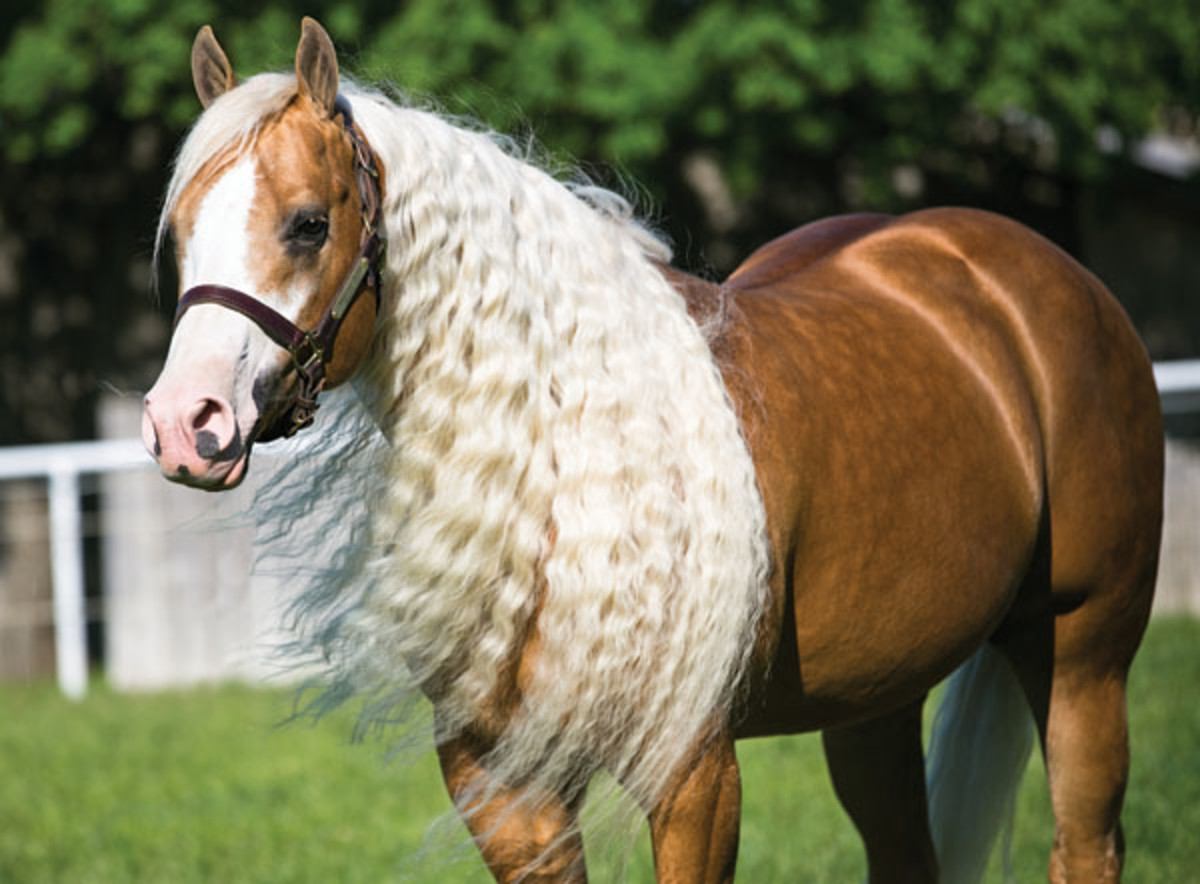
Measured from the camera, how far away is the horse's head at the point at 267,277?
2057mm

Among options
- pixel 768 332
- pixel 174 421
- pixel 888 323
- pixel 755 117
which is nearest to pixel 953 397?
pixel 888 323

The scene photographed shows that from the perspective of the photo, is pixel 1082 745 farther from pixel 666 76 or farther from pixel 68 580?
pixel 68 580

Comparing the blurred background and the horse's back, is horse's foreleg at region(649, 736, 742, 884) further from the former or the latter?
the blurred background

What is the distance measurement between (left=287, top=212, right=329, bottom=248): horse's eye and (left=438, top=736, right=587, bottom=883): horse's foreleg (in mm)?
840

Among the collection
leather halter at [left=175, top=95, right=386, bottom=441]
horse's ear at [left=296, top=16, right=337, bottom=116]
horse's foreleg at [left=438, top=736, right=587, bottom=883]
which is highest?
horse's ear at [left=296, top=16, right=337, bottom=116]

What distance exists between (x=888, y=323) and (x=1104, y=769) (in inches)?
41.3

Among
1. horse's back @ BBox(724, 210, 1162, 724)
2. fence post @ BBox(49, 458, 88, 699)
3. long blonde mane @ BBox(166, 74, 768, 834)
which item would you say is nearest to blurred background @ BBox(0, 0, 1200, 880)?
fence post @ BBox(49, 458, 88, 699)

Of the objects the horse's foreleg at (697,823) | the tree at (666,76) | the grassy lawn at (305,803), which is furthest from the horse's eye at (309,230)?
the tree at (666,76)

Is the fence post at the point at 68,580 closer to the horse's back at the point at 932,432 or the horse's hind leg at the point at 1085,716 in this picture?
the horse's back at the point at 932,432

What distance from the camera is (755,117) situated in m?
8.97

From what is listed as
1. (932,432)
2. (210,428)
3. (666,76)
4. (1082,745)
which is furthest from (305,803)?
(666,76)

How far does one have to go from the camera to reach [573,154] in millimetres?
7910

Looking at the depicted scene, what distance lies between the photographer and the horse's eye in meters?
2.18

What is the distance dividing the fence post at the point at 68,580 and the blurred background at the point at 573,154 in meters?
0.02
